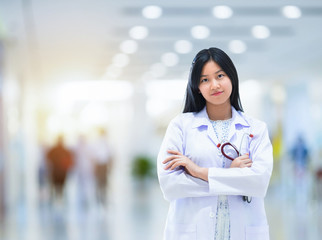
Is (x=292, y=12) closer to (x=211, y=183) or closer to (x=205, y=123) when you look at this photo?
(x=205, y=123)

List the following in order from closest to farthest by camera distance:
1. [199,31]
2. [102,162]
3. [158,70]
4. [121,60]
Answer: [199,31] < [158,70] < [121,60] < [102,162]

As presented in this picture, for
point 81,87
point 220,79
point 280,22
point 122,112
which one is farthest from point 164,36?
point 122,112

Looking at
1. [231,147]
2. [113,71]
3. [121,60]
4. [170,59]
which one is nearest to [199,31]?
[170,59]

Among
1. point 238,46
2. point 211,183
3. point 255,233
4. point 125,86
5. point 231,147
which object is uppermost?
point 125,86

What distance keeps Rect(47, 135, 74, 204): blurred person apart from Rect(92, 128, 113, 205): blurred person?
0.57m

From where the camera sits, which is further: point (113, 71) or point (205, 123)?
point (113, 71)

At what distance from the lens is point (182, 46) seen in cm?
891

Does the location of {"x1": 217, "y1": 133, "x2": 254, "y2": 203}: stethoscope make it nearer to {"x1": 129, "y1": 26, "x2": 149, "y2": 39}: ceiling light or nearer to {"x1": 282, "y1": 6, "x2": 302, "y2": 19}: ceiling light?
{"x1": 282, "y1": 6, "x2": 302, "y2": 19}: ceiling light

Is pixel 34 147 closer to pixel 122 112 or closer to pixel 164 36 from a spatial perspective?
pixel 122 112

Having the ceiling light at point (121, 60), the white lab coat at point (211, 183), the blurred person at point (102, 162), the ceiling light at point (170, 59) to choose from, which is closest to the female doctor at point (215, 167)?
the white lab coat at point (211, 183)

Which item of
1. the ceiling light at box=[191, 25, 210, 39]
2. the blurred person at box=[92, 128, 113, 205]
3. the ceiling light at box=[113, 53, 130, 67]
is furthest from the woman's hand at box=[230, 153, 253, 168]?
the blurred person at box=[92, 128, 113, 205]

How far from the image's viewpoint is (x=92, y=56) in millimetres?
11664

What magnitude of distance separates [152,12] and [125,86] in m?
5.26

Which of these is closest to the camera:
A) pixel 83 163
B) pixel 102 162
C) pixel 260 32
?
pixel 260 32
